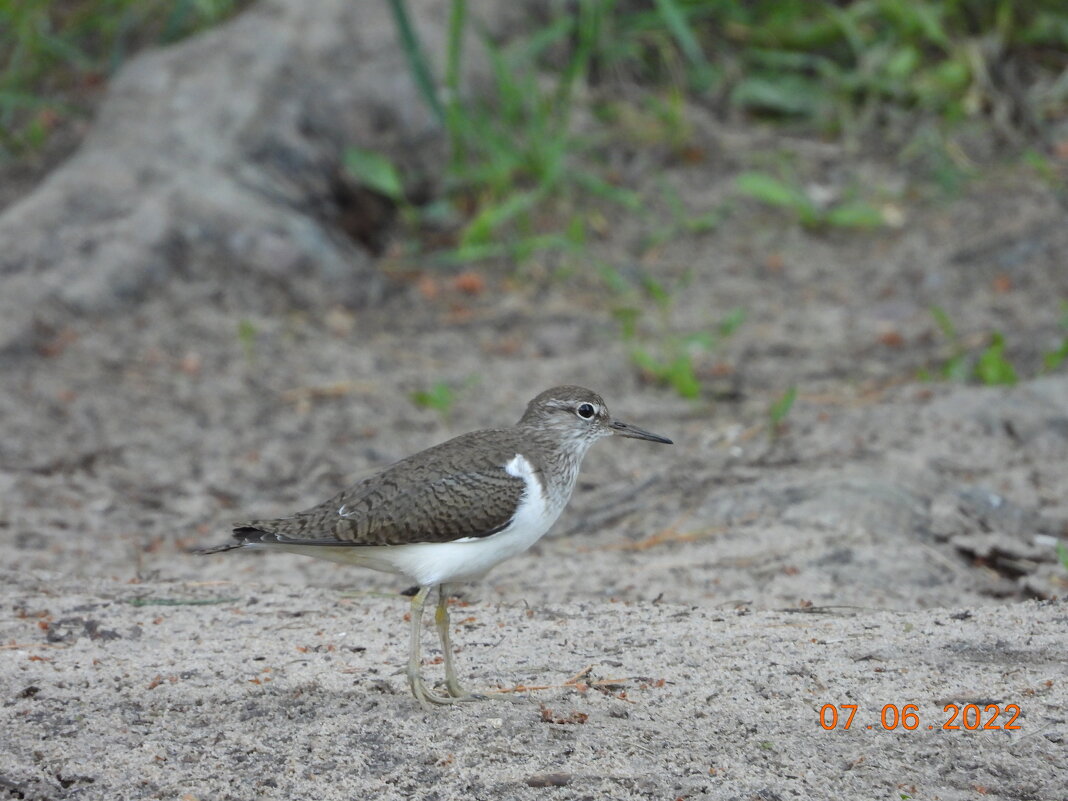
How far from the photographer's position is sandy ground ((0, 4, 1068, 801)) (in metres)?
3.41

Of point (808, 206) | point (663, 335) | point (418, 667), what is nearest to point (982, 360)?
point (663, 335)

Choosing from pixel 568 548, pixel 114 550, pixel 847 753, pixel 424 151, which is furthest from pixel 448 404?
pixel 847 753

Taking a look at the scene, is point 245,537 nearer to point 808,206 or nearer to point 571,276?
point 571,276

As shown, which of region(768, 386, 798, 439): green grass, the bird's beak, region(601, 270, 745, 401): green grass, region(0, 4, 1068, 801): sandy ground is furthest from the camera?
region(601, 270, 745, 401): green grass

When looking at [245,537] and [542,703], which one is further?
[245,537]

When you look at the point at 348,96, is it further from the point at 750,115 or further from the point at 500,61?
the point at 750,115

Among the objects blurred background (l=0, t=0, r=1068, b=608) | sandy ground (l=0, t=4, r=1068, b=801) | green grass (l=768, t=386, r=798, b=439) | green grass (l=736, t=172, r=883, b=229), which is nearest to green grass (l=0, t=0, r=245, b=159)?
blurred background (l=0, t=0, r=1068, b=608)

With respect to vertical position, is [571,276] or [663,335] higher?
[571,276]

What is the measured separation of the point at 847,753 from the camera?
340cm

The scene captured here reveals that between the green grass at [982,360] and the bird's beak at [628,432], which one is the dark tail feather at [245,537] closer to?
the bird's beak at [628,432]

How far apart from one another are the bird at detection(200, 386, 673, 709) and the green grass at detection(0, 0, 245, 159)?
589cm

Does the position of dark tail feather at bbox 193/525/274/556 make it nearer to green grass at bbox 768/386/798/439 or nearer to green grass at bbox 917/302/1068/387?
green grass at bbox 768/386/798/439

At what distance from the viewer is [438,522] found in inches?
155

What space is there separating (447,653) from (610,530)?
2069 millimetres
